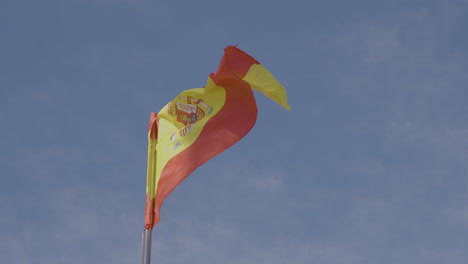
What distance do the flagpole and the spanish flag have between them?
54 cm

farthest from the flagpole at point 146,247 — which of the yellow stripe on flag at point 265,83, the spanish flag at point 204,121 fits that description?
the yellow stripe on flag at point 265,83

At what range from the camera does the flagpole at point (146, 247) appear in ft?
51.7

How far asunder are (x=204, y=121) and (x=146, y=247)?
3.23 metres

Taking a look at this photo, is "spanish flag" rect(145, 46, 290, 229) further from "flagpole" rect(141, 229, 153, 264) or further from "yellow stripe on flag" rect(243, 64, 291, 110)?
"flagpole" rect(141, 229, 153, 264)

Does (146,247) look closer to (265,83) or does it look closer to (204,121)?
(204,121)

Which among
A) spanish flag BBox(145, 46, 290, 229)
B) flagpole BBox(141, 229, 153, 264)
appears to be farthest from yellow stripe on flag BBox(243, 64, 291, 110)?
flagpole BBox(141, 229, 153, 264)

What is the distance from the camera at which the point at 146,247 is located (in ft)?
52.3

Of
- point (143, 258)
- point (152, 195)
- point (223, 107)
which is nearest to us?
point (143, 258)

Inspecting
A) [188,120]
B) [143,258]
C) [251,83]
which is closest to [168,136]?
[188,120]

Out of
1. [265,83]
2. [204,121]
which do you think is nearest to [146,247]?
[204,121]

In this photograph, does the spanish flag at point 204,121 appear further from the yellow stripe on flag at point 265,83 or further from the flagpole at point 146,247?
the flagpole at point 146,247

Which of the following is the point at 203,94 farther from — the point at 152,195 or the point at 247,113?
the point at 152,195

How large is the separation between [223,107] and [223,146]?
1.04m

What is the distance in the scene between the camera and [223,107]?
1825 centimetres
